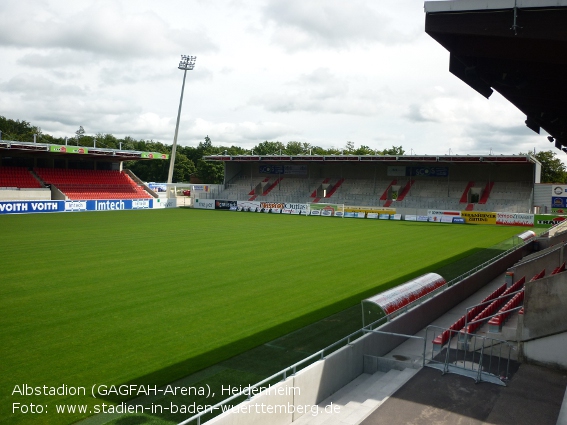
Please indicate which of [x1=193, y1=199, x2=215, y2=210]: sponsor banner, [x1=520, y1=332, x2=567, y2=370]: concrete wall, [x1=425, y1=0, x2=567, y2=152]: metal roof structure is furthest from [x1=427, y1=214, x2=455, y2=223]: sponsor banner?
[x1=520, y1=332, x2=567, y2=370]: concrete wall

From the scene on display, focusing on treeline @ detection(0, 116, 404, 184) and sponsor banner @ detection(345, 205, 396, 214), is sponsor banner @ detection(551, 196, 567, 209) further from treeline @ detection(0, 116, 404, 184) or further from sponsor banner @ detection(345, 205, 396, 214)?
treeline @ detection(0, 116, 404, 184)

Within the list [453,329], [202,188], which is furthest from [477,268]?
[202,188]

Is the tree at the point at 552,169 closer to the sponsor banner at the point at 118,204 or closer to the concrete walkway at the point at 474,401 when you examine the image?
the sponsor banner at the point at 118,204

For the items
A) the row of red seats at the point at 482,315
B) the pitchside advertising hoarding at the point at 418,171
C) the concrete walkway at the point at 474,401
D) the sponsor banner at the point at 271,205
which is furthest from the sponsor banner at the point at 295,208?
the concrete walkway at the point at 474,401

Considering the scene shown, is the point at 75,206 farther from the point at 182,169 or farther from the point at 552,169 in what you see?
the point at 552,169

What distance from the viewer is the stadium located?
7.99 m

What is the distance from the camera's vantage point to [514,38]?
835cm

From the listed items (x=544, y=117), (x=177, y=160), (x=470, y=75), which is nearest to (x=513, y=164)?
(x=544, y=117)

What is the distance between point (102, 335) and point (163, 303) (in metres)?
2.88

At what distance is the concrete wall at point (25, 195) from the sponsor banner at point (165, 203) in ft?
39.9

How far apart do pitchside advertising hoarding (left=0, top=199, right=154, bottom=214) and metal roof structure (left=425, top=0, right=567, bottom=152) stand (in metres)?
42.3

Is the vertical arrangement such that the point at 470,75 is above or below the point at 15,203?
above

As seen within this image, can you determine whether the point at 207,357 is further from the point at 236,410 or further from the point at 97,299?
the point at 97,299

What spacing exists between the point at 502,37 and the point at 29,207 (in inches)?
1765
